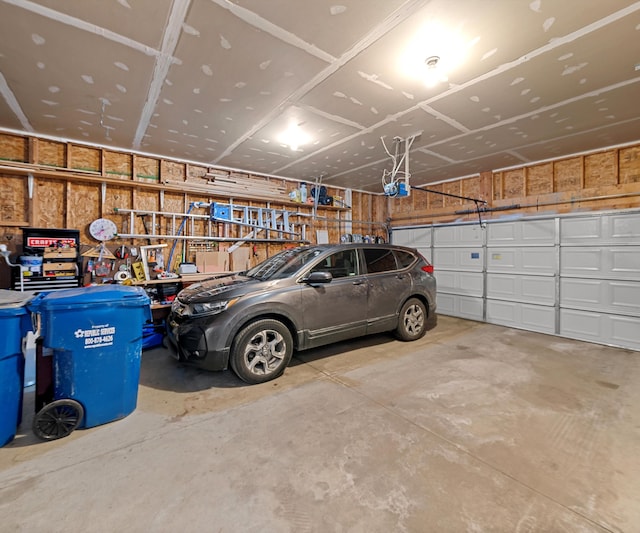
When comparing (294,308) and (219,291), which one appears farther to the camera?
(294,308)

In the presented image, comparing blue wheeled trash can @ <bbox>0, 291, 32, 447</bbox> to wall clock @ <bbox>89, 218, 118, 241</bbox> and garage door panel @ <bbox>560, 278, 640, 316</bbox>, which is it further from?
garage door panel @ <bbox>560, 278, 640, 316</bbox>

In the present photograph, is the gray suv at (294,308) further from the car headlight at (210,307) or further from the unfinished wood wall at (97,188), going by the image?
the unfinished wood wall at (97,188)

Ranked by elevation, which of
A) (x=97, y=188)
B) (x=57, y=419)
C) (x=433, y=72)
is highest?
(x=433, y=72)

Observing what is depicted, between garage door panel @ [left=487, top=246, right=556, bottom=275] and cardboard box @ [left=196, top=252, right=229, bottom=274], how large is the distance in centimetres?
544

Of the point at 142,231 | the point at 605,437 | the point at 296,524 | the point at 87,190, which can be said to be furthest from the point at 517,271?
the point at 87,190

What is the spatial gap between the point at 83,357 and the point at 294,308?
194 cm

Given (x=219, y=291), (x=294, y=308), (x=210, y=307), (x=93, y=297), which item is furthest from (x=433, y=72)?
(x=93, y=297)

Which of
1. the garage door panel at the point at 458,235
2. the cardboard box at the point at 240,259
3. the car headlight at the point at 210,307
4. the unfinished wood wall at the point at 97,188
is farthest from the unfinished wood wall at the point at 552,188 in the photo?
the car headlight at the point at 210,307

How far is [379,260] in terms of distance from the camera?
438 centimetres

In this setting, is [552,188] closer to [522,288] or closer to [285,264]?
[522,288]

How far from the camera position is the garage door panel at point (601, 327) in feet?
14.2

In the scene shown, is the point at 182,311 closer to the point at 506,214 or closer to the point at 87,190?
the point at 87,190

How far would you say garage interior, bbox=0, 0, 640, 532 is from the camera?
1.74 metres

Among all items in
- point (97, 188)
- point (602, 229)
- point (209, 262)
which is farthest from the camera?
point (209, 262)
